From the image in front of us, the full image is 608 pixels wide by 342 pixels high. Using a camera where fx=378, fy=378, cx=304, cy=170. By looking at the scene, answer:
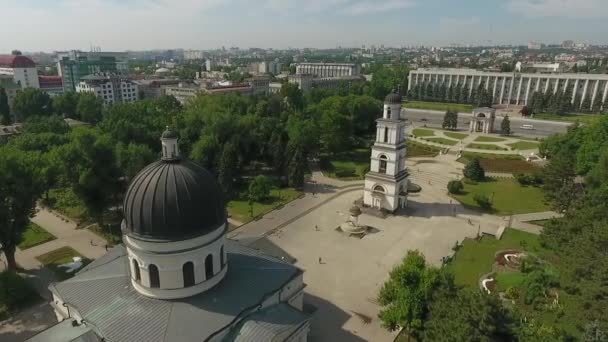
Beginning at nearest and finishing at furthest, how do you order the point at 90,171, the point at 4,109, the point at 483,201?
the point at 90,171 < the point at 483,201 < the point at 4,109

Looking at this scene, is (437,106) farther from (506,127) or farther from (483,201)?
(483,201)

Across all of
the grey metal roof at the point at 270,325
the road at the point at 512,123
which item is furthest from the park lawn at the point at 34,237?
the road at the point at 512,123

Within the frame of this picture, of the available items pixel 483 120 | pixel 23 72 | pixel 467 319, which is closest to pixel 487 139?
pixel 483 120

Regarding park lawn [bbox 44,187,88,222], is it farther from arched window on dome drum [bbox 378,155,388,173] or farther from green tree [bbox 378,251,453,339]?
arched window on dome drum [bbox 378,155,388,173]

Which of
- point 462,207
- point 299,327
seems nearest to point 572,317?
point 299,327

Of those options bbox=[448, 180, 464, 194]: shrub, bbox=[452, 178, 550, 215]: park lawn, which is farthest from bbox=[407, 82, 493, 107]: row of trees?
bbox=[448, 180, 464, 194]: shrub
